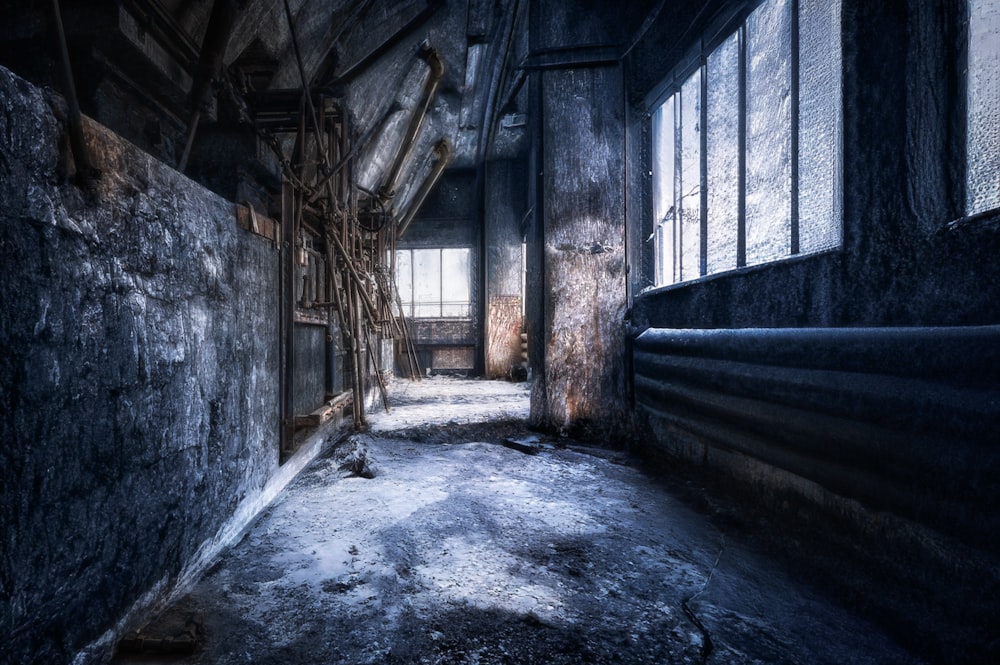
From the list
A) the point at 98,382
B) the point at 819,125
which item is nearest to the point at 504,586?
A: the point at 98,382

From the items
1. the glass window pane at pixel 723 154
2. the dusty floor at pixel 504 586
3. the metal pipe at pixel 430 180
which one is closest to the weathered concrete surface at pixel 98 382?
the dusty floor at pixel 504 586

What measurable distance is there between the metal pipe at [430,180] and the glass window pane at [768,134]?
6901 mm

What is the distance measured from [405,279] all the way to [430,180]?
272cm

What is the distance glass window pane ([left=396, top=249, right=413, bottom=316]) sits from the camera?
10977mm

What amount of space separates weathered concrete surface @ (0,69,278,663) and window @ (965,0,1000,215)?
2.64 metres

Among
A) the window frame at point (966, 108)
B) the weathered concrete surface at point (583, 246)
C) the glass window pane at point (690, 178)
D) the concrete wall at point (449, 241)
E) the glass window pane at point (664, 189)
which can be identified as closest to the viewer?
the window frame at point (966, 108)

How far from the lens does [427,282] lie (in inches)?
438

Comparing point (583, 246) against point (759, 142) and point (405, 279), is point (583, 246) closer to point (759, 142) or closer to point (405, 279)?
point (759, 142)

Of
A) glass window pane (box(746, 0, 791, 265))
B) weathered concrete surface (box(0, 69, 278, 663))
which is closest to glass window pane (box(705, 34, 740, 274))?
glass window pane (box(746, 0, 791, 265))

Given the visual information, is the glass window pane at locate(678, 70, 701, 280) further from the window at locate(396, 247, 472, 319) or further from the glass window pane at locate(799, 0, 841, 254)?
the window at locate(396, 247, 472, 319)

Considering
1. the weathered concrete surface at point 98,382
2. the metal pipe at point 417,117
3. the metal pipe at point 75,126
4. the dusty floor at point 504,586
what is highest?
the metal pipe at point 417,117

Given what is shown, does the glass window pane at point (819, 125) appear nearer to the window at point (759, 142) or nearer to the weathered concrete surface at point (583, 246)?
the window at point (759, 142)

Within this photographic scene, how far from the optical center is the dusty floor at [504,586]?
4.26ft

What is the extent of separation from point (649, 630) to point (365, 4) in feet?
16.5
